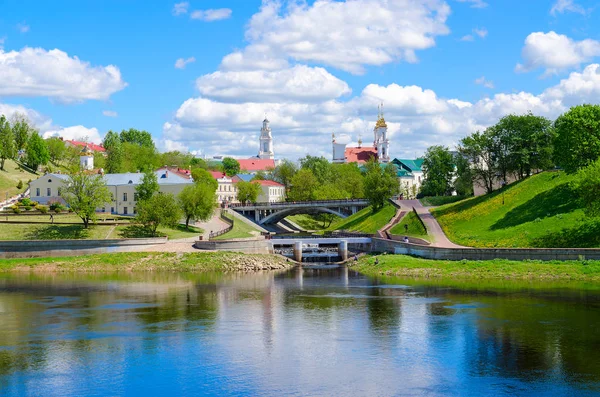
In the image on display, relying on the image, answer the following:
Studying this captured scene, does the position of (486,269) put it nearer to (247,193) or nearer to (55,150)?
(247,193)

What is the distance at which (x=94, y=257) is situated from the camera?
3482 inches

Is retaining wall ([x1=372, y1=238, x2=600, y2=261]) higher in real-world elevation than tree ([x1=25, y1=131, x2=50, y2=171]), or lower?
lower

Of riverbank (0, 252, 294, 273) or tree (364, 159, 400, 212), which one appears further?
tree (364, 159, 400, 212)

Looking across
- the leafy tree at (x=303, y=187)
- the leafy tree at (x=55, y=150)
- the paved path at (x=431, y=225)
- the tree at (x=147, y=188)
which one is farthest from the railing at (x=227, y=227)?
the leafy tree at (x=55, y=150)

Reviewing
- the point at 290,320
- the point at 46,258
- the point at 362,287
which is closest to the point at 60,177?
the point at 46,258

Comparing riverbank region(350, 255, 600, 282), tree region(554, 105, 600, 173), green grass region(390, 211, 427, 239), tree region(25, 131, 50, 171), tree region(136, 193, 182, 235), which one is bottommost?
riverbank region(350, 255, 600, 282)

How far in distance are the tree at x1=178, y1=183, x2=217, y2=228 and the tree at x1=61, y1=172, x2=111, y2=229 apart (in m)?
11.3

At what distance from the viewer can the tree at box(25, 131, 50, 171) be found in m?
164

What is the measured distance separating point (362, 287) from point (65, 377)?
35.7 meters

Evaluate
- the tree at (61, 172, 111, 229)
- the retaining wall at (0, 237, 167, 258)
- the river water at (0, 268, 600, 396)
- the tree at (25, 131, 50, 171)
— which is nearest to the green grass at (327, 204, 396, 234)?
the retaining wall at (0, 237, 167, 258)

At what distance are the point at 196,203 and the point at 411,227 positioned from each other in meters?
33.3

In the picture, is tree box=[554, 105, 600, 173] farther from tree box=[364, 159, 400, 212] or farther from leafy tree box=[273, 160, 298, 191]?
leafy tree box=[273, 160, 298, 191]

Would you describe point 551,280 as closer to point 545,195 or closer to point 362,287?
point 362,287

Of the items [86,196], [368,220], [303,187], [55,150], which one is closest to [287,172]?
[303,187]
